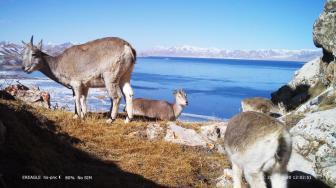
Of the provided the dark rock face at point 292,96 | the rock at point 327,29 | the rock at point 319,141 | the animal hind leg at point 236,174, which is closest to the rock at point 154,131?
the rock at point 319,141

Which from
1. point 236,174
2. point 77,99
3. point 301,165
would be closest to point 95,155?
point 236,174

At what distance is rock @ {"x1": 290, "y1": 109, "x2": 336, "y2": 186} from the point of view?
28.9 feet

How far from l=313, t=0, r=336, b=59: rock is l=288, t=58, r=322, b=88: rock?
1530mm

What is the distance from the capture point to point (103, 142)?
11.7 m

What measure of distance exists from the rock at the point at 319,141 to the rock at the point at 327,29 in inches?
188

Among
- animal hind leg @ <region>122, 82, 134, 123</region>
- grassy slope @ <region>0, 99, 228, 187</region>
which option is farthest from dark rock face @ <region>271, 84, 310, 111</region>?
animal hind leg @ <region>122, 82, 134, 123</region>

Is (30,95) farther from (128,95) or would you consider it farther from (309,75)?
(309,75)

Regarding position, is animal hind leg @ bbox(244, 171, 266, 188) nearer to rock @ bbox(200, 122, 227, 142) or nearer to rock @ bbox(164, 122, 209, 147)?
rock @ bbox(164, 122, 209, 147)

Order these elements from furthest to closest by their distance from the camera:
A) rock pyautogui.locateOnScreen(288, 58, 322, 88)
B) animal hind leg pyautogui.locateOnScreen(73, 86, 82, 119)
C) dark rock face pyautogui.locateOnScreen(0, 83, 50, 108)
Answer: dark rock face pyautogui.locateOnScreen(0, 83, 50, 108), rock pyautogui.locateOnScreen(288, 58, 322, 88), animal hind leg pyautogui.locateOnScreen(73, 86, 82, 119)

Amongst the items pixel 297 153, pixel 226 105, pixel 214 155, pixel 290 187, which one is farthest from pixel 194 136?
pixel 226 105

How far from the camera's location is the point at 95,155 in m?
10.3

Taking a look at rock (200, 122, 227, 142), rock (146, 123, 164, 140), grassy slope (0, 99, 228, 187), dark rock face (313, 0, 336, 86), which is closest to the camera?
grassy slope (0, 99, 228, 187)

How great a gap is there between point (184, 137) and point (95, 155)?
3.47 metres

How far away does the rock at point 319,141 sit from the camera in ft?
28.9
